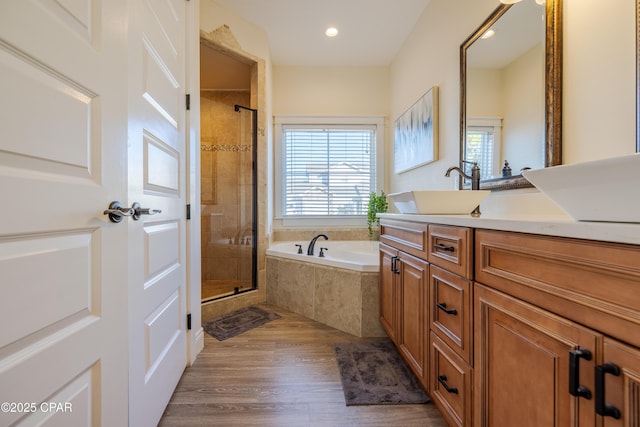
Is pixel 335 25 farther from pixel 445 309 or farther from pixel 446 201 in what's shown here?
pixel 445 309

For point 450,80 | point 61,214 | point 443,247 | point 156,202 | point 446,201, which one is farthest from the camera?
point 450,80

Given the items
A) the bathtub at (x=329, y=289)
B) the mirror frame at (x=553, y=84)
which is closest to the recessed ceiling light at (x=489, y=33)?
the mirror frame at (x=553, y=84)

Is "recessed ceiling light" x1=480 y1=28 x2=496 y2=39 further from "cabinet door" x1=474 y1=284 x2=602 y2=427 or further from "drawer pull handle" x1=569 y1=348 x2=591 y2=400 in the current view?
"drawer pull handle" x1=569 y1=348 x2=591 y2=400

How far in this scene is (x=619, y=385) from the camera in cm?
55

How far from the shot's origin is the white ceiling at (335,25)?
2521 millimetres

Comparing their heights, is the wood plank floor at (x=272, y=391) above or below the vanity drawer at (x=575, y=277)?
Result: below

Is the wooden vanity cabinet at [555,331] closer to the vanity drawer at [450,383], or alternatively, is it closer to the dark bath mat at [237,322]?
the vanity drawer at [450,383]

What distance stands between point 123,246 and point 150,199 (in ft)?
1.14

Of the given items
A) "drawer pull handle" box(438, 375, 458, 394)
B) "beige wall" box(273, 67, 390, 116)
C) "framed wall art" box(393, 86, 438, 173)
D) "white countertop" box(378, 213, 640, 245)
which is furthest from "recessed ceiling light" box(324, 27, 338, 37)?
"drawer pull handle" box(438, 375, 458, 394)

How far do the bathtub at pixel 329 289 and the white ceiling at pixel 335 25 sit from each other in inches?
89.5

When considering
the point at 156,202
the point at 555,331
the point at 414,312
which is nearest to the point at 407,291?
the point at 414,312

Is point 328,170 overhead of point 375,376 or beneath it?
overhead

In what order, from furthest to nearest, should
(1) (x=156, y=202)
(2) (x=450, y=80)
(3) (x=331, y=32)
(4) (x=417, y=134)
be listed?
Answer: (3) (x=331, y=32) → (4) (x=417, y=134) → (2) (x=450, y=80) → (1) (x=156, y=202)

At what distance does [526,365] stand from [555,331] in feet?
0.52
